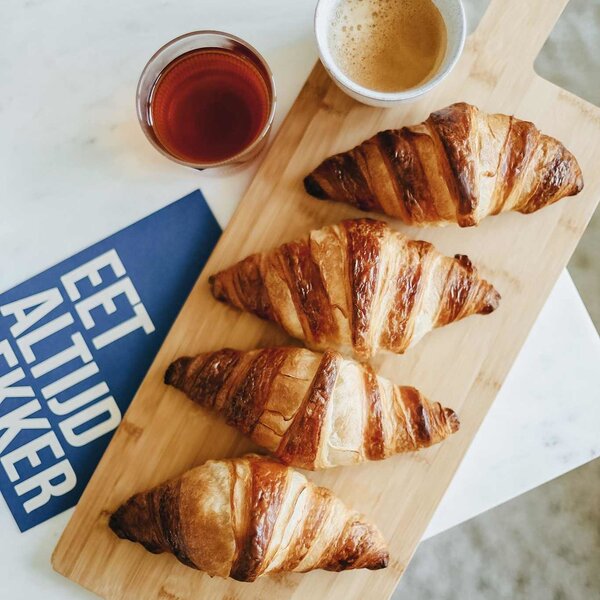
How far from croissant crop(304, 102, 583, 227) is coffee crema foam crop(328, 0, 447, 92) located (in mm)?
98

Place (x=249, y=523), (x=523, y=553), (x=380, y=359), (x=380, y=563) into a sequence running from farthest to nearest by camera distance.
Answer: (x=523, y=553) < (x=380, y=359) < (x=380, y=563) < (x=249, y=523)

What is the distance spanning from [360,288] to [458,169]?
0.89ft

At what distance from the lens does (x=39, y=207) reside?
138cm

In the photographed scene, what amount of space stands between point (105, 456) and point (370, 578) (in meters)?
→ 0.58

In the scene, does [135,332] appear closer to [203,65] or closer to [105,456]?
[105,456]

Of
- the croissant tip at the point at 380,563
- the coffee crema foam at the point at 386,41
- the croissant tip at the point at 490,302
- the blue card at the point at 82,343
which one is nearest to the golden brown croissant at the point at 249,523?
the croissant tip at the point at 380,563

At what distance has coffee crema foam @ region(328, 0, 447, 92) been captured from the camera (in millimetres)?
1227

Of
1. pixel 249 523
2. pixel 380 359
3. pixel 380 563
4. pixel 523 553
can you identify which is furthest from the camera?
pixel 523 553

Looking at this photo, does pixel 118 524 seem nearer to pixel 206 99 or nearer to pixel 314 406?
pixel 314 406

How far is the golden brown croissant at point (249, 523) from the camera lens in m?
1.12

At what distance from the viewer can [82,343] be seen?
1.36 meters

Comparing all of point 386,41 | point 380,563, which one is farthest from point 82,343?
point 386,41

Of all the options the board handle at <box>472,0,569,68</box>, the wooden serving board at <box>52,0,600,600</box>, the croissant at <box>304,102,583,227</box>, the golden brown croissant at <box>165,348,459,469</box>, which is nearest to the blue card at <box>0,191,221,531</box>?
the wooden serving board at <box>52,0,600,600</box>

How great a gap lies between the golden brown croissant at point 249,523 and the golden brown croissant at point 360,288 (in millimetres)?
273
